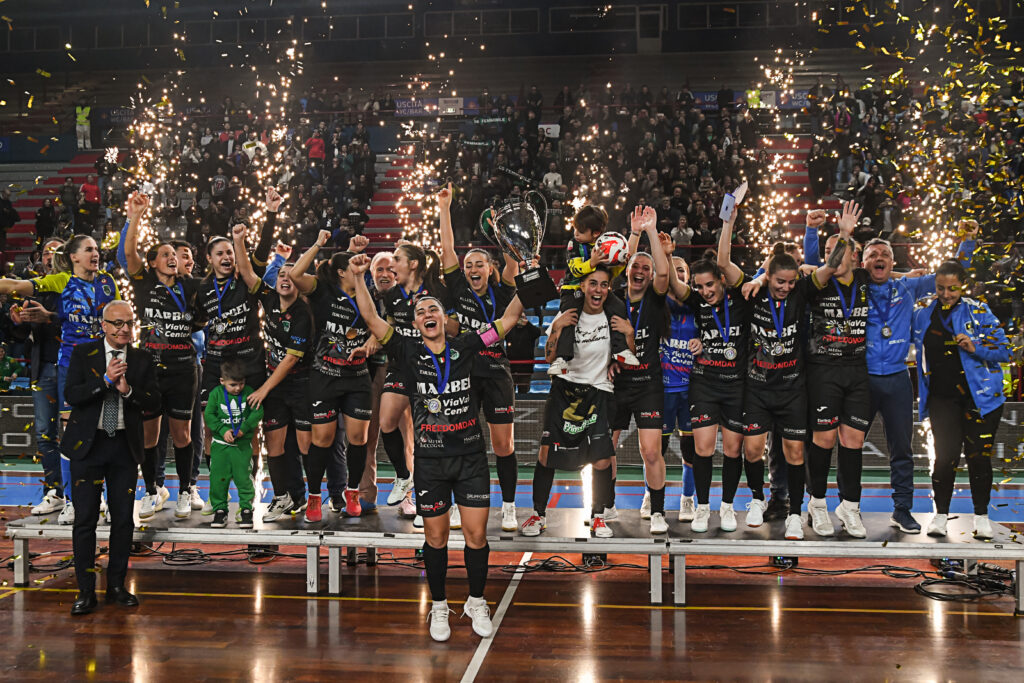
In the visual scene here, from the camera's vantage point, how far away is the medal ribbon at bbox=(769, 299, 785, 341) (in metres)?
5.97

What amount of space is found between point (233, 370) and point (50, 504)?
2.43 meters

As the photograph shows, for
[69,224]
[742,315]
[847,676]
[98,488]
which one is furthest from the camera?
[69,224]

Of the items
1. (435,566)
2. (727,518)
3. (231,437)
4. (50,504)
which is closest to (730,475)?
(727,518)

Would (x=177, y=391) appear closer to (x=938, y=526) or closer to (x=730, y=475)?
(x=730, y=475)

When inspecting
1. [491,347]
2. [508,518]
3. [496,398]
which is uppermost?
[491,347]

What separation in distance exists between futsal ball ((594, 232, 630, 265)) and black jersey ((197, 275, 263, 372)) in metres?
2.74

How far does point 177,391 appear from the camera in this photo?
6.64m

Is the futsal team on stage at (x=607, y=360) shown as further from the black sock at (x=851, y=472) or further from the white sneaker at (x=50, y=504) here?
Answer: the white sneaker at (x=50, y=504)

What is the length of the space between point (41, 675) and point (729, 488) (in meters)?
4.63

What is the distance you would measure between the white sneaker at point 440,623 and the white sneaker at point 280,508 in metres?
1.87

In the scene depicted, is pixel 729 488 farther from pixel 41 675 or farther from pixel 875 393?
pixel 41 675

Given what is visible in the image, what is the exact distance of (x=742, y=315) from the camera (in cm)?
614

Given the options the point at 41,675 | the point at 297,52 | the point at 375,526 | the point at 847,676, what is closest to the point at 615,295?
the point at 375,526

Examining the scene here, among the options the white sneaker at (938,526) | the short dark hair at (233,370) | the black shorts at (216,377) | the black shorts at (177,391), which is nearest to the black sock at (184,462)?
the black shorts at (177,391)
